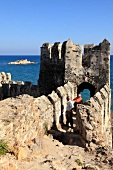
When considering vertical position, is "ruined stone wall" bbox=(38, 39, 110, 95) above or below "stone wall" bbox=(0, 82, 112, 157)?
above

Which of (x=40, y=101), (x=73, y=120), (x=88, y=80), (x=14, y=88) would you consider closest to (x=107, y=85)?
(x=88, y=80)

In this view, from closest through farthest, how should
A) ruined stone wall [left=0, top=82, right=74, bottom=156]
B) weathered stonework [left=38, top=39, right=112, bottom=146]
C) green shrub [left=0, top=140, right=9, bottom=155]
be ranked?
green shrub [left=0, top=140, right=9, bottom=155], ruined stone wall [left=0, top=82, right=74, bottom=156], weathered stonework [left=38, top=39, right=112, bottom=146]

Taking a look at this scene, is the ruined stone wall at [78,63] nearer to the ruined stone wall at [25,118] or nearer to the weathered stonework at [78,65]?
the weathered stonework at [78,65]

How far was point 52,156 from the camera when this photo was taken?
8.48 meters

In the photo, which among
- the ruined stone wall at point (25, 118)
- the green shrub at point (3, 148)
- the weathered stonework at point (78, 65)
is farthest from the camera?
the weathered stonework at point (78, 65)

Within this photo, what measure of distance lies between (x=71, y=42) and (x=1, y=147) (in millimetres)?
11865

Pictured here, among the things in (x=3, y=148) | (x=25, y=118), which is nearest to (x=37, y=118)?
(x=25, y=118)

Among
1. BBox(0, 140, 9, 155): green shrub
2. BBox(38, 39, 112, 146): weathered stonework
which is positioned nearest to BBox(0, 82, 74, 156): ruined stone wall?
BBox(0, 140, 9, 155): green shrub

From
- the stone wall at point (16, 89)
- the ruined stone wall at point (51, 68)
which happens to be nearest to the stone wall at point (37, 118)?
the ruined stone wall at point (51, 68)

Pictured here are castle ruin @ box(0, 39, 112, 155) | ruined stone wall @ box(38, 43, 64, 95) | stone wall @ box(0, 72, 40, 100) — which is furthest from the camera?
stone wall @ box(0, 72, 40, 100)

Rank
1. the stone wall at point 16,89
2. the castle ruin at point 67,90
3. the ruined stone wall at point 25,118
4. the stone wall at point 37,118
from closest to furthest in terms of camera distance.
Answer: the ruined stone wall at point 25,118 < the stone wall at point 37,118 < the castle ruin at point 67,90 < the stone wall at point 16,89

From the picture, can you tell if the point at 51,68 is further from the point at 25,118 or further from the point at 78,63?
the point at 25,118

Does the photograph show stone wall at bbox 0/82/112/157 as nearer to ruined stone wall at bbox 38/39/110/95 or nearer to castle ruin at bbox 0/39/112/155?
castle ruin at bbox 0/39/112/155

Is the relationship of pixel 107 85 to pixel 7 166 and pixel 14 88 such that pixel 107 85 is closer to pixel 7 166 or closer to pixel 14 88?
pixel 14 88
